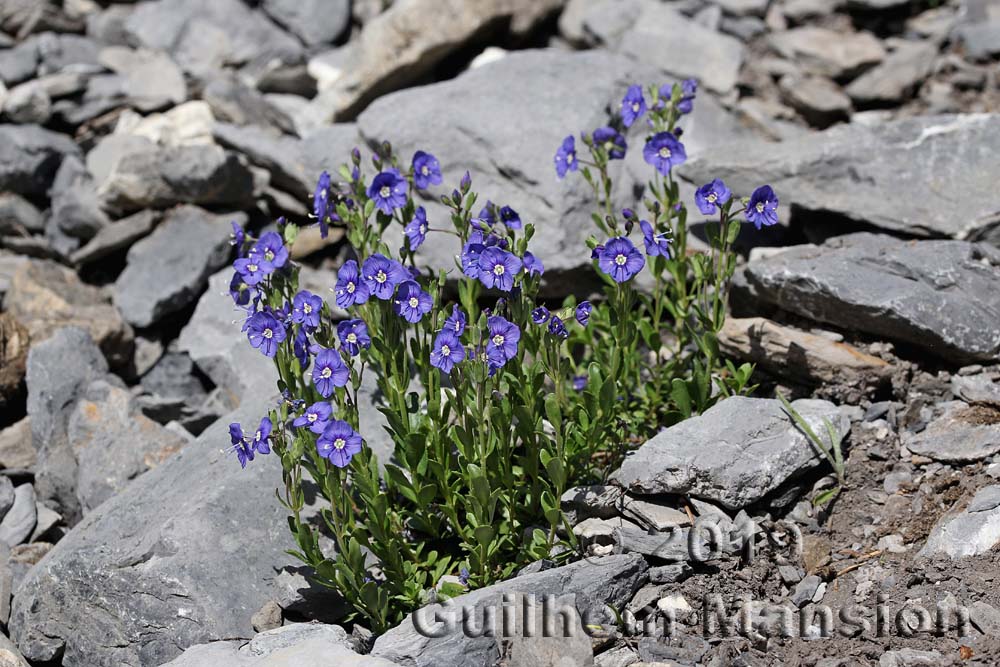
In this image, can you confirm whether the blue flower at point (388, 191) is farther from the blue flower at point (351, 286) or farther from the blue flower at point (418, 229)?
the blue flower at point (351, 286)

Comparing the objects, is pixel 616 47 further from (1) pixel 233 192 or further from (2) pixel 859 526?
(2) pixel 859 526

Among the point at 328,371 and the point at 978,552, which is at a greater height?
the point at 328,371

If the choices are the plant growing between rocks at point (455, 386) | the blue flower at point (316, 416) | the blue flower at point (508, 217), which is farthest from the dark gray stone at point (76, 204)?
the blue flower at point (316, 416)

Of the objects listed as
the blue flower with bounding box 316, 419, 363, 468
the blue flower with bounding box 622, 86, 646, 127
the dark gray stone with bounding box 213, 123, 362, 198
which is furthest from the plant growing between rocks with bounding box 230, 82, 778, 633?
the dark gray stone with bounding box 213, 123, 362, 198

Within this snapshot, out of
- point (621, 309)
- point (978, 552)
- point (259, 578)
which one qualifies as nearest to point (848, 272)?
point (621, 309)

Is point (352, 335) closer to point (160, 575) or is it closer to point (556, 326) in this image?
point (556, 326)
